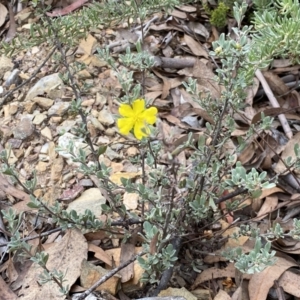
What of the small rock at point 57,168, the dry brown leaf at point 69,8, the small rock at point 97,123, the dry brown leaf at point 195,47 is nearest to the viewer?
the small rock at point 57,168

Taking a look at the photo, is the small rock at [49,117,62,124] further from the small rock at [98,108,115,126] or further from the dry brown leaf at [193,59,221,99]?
the dry brown leaf at [193,59,221,99]

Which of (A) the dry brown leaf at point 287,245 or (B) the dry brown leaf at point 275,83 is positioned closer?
(A) the dry brown leaf at point 287,245

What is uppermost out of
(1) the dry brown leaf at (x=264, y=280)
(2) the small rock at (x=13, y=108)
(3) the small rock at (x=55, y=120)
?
(2) the small rock at (x=13, y=108)

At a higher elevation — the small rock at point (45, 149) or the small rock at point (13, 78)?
the small rock at point (13, 78)

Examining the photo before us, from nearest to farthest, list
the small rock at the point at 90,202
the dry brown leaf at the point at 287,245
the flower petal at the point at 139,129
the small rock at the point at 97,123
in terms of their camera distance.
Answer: the flower petal at the point at 139,129 < the dry brown leaf at the point at 287,245 < the small rock at the point at 90,202 < the small rock at the point at 97,123

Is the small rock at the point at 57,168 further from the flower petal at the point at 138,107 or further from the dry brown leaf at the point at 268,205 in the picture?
the flower petal at the point at 138,107

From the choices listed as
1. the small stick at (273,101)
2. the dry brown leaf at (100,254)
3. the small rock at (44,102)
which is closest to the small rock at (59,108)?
the small rock at (44,102)
